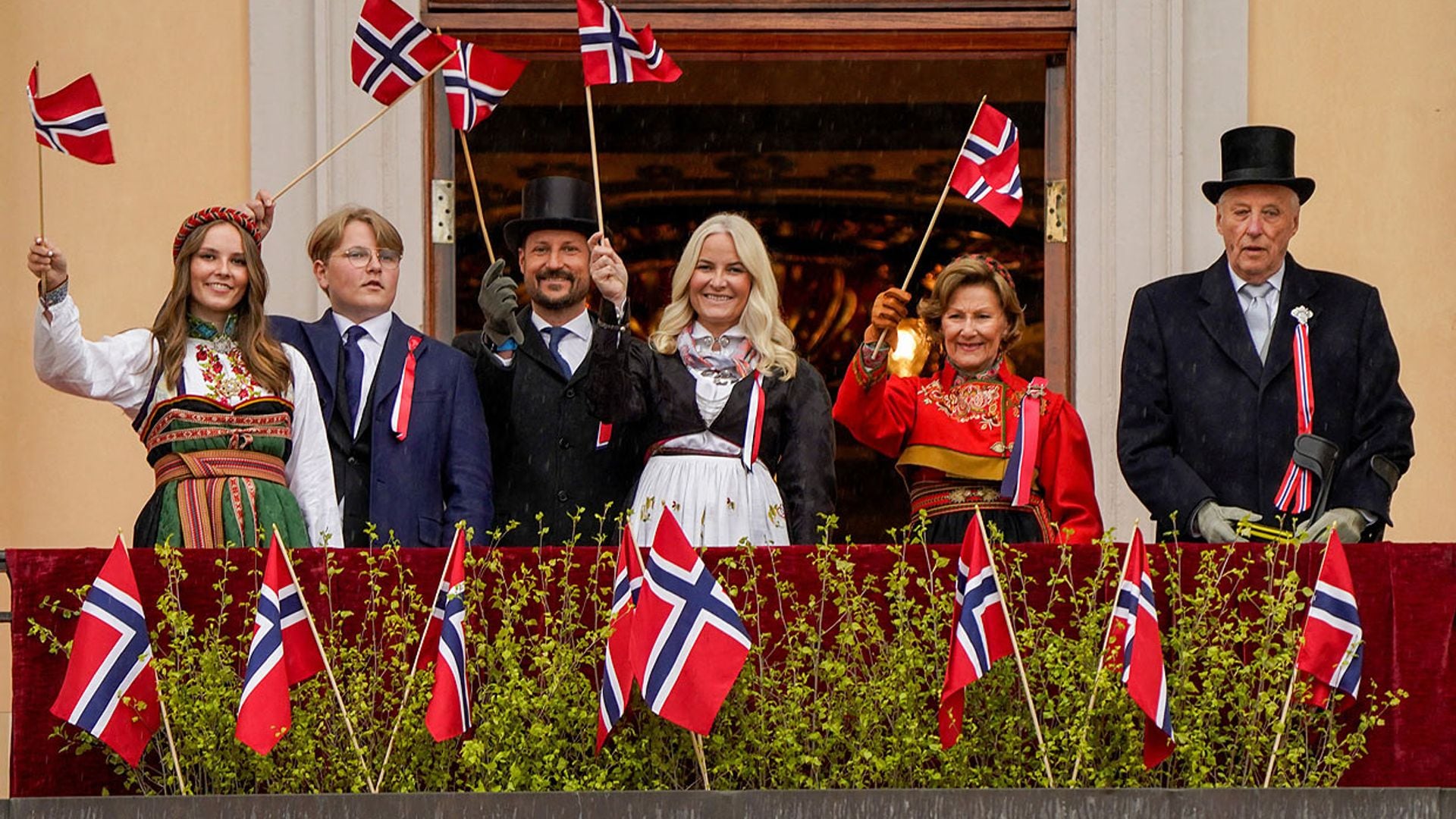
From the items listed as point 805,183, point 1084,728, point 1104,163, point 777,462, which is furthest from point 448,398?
point 805,183

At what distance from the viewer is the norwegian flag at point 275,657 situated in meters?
6.82

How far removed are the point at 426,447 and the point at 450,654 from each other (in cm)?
109

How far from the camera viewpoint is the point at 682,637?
6910mm

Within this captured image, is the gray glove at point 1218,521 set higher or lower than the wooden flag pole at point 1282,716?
higher

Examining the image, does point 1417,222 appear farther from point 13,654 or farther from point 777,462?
point 13,654

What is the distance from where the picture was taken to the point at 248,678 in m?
6.86

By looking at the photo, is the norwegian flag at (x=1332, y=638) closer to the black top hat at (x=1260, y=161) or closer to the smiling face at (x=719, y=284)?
the black top hat at (x=1260, y=161)

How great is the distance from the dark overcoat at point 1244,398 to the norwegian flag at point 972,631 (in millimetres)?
1001

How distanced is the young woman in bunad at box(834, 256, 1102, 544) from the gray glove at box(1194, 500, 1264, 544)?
0.43 meters

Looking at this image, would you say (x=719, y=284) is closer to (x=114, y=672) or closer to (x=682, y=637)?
(x=682, y=637)

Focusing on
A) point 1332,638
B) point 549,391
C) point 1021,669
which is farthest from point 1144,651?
point 549,391

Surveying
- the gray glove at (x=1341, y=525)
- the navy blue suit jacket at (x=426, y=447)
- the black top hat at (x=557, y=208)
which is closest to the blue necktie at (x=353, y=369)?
the navy blue suit jacket at (x=426, y=447)

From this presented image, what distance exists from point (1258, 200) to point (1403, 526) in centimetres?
172

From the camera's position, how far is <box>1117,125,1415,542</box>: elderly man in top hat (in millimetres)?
7836
